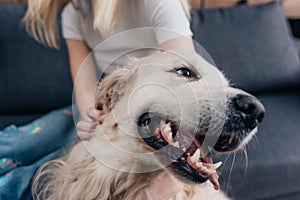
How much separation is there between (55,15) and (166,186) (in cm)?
75

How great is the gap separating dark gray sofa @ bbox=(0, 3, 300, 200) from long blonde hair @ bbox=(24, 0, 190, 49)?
87 mm

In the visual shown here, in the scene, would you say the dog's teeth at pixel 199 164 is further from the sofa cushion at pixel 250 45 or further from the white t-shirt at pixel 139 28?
the sofa cushion at pixel 250 45

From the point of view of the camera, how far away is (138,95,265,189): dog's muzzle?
69cm

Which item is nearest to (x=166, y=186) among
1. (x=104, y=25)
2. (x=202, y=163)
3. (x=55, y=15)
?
(x=202, y=163)

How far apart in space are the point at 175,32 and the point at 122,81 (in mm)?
241

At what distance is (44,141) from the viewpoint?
3.97 ft

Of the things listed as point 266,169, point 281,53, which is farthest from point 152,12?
point 281,53

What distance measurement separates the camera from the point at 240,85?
1.74 metres

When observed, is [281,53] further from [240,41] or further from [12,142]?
[12,142]

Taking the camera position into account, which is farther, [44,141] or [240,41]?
[240,41]

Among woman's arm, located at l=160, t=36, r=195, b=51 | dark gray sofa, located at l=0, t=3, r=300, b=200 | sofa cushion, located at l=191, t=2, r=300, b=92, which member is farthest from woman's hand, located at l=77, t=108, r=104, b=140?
sofa cushion, located at l=191, t=2, r=300, b=92

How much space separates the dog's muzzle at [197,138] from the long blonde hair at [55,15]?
40cm

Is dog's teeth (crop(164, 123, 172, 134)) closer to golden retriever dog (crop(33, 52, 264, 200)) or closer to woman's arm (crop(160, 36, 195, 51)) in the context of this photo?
golden retriever dog (crop(33, 52, 264, 200))

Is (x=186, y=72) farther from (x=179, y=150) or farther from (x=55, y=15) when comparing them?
(x=55, y=15)
